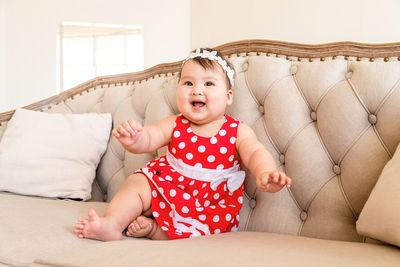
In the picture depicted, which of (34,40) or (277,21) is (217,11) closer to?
(277,21)

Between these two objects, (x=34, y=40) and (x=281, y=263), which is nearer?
(x=281, y=263)

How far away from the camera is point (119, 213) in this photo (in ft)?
3.86

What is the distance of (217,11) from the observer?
10.4ft

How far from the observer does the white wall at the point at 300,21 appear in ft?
6.34

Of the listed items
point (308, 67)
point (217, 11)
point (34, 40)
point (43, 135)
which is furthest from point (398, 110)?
point (34, 40)

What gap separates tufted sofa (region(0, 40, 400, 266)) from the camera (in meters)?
0.92

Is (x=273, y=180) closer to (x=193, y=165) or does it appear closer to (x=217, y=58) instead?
(x=193, y=165)

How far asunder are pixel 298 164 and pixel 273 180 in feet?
1.25

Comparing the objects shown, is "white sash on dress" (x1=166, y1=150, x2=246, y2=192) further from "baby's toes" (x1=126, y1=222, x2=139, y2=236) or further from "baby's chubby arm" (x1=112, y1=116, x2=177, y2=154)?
"baby's toes" (x1=126, y1=222, x2=139, y2=236)

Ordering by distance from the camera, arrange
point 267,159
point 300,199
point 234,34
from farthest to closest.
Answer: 1. point 234,34
2. point 300,199
3. point 267,159

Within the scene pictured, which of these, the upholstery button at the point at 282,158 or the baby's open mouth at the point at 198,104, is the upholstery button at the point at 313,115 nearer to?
the upholstery button at the point at 282,158

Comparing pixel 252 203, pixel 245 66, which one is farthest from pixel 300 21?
pixel 252 203

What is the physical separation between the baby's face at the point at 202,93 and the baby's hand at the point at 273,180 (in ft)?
1.24

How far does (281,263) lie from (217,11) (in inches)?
106
